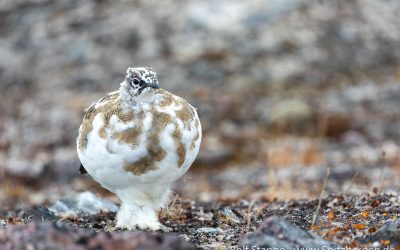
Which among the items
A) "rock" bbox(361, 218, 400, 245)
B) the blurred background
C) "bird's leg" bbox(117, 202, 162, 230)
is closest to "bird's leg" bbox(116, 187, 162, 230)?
"bird's leg" bbox(117, 202, 162, 230)

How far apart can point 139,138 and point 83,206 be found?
222 centimetres

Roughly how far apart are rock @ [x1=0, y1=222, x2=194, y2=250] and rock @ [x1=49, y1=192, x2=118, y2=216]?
2796 millimetres

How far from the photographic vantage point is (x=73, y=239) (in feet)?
12.4

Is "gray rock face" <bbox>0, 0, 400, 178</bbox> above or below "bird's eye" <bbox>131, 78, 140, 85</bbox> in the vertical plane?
above

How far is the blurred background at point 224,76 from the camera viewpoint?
12305 millimetres

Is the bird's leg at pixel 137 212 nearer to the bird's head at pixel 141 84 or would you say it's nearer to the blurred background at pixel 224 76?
the bird's head at pixel 141 84

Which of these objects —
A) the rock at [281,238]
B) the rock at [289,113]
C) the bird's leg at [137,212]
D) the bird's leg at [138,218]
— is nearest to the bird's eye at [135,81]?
the bird's leg at [137,212]

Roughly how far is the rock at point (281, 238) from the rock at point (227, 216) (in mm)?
1771

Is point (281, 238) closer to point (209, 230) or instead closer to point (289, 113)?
point (209, 230)

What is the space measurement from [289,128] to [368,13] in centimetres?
630

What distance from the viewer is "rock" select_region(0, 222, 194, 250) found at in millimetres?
3658

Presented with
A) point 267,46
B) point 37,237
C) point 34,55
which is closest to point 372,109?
point 267,46

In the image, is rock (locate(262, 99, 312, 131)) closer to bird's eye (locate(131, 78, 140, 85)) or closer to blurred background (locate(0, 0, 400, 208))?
blurred background (locate(0, 0, 400, 208))

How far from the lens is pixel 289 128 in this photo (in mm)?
14008
